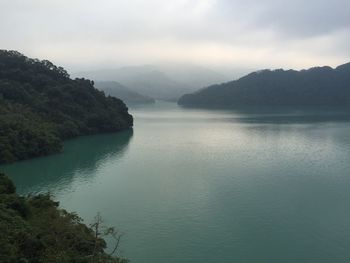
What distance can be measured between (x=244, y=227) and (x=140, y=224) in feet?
14.5

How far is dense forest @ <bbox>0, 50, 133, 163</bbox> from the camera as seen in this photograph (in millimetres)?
32875

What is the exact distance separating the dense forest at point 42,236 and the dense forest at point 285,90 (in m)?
105

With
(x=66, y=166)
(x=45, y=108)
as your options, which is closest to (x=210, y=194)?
(x=66, y=166)

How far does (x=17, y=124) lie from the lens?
3325 cm

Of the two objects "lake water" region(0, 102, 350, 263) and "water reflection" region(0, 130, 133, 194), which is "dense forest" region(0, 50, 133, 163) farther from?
"lake water" region(0, 102, 350, 263)

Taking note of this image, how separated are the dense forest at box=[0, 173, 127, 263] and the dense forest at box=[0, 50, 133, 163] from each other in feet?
57.1

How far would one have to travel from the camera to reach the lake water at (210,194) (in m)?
15.9

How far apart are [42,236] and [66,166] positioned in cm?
1899

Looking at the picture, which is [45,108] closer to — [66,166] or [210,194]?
[66,166]

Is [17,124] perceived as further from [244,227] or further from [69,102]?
[244,227]

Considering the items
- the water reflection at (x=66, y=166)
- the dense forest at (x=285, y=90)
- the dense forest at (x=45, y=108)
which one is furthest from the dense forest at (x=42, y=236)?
the dense forest at (x=285, y=90)

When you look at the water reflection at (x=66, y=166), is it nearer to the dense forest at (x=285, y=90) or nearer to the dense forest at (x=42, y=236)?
the dense forest at (x=42, y=236)

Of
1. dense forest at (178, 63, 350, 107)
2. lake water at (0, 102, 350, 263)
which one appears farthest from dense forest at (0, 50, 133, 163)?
dense forest at (178, 63, 350, 107)

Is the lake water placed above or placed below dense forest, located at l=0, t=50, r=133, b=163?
below
